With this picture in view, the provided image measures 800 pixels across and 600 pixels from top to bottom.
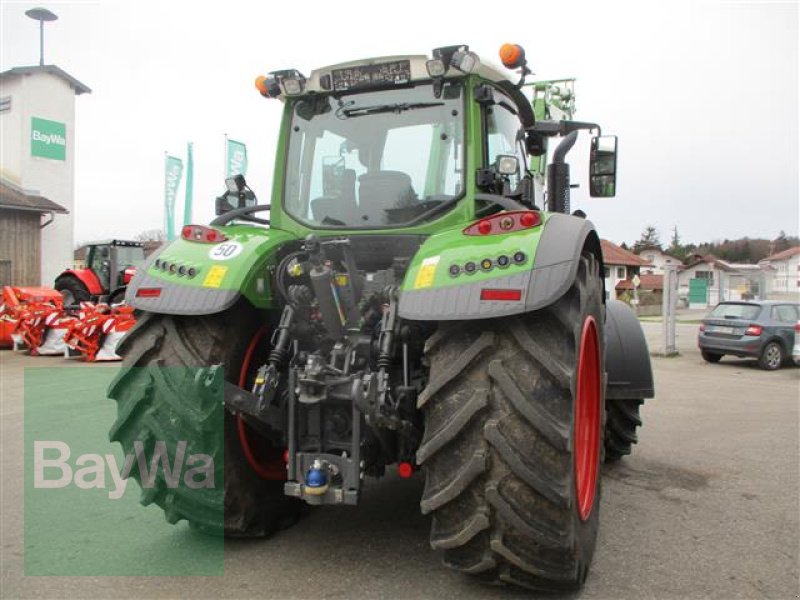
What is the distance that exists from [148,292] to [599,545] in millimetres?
2837

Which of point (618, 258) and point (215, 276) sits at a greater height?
point (618, 258)

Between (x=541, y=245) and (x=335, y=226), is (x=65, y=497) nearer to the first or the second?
(x=335, y=226)

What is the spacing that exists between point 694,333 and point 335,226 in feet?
73.1

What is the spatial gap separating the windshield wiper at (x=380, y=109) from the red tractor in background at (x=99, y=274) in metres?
15.5

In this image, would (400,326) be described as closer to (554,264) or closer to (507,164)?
(554,264)

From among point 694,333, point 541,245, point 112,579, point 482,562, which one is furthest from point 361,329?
point 694,333

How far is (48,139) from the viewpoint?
2789 centimetres

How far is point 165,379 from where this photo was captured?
3297 millimetres

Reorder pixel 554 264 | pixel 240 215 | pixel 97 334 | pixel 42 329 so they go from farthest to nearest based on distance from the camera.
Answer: pixel 42 329 → pixel 97 334 → pixel 240 215 → pixel 554 264

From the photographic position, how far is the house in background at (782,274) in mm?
34419

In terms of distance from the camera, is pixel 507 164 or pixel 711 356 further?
pixel 711 356

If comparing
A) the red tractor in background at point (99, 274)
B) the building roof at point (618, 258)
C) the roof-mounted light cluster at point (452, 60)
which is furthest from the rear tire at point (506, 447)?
the building roof at point (618, 258)
